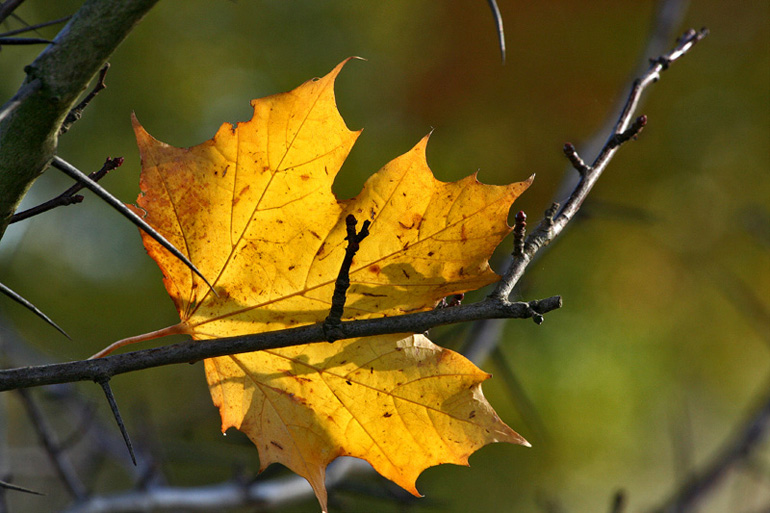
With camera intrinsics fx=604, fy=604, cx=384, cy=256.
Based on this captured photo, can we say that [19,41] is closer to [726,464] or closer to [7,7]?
[7,7]

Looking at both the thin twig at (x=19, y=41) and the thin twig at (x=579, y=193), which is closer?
the thin twig at (x=19, y=41)

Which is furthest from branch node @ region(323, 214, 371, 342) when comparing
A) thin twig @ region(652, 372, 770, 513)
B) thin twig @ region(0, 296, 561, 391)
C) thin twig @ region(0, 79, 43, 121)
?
thin twig @ region(652, 372, 770, 513)

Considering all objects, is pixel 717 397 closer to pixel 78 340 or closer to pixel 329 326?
pixel 78 340

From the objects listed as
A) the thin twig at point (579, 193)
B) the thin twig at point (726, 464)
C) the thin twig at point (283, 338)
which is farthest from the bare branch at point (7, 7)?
the thin twig at point (726, 464)

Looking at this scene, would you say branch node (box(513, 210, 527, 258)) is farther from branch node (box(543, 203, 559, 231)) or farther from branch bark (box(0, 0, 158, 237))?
branch bark (box(0, 0, 158, 237))

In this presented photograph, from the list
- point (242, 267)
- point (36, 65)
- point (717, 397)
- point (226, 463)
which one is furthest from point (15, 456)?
point (717, 397)

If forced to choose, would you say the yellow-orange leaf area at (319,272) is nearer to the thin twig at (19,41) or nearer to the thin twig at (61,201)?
the thin twig at (61,201)

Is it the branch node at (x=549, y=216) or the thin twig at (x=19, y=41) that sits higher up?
the thin twig at (x=19, y=41)
